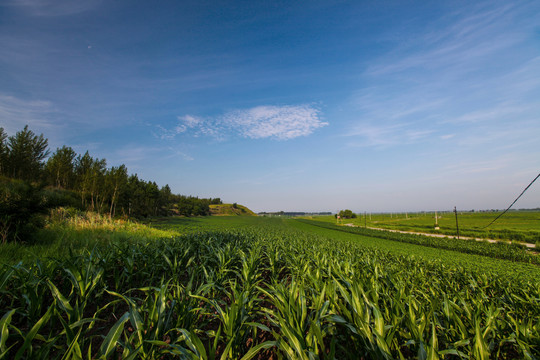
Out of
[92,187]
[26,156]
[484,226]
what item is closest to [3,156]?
[26,156]

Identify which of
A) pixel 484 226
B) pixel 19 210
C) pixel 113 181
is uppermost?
pixel 113 181

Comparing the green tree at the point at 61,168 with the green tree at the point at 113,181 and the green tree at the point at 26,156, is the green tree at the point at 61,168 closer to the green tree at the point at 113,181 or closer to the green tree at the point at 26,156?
the green tree at the point at 26,156

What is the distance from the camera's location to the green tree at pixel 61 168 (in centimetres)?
3200

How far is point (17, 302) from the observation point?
113 inches

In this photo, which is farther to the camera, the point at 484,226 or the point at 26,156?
the point at 484,226

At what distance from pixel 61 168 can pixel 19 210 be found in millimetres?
34375

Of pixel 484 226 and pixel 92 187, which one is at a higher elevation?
pixel 92 187

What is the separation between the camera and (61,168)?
32.1 meters

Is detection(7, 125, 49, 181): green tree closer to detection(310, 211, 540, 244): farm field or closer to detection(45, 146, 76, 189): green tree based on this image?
detection(45, 146, 76, 189): green tree

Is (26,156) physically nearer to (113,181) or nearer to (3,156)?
(3,156)

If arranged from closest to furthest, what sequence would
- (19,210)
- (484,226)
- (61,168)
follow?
(19,210) → (61,168) → (484,226)

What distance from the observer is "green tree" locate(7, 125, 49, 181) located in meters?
29.3

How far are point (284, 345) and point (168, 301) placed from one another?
1613 mm

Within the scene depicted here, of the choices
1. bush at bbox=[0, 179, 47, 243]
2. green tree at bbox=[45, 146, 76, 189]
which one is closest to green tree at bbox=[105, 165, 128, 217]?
green tree at bbox=[45, 146, 76, 189]
